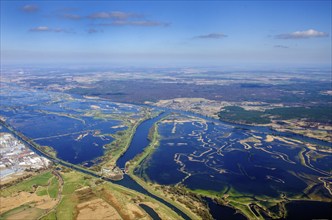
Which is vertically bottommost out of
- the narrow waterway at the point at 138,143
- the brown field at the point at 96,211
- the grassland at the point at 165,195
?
the brown field at the point at 96,211

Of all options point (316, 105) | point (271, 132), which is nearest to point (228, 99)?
point (316, 105)

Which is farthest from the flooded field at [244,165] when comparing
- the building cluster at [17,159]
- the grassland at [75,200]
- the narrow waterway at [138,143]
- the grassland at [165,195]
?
→ the building cluster at [17,159]

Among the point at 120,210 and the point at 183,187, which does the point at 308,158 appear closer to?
the point at 183,187

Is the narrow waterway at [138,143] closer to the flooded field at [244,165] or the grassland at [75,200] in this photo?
the flooded field at [244,165]

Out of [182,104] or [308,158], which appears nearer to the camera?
[308,158]

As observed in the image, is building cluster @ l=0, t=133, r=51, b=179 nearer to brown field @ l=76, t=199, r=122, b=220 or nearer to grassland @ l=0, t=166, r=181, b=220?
grassland @ l=0, t=166, r=181, b=220

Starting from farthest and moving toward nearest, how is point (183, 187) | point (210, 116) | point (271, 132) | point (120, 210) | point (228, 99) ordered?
point (228, 99) < point (210, 116) < point (271, 132) < point (183, 187) < point (120, 210)

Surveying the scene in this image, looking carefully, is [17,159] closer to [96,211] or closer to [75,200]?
[75,200]

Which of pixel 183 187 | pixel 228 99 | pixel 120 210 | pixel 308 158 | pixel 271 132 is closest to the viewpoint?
pixel 120 210
